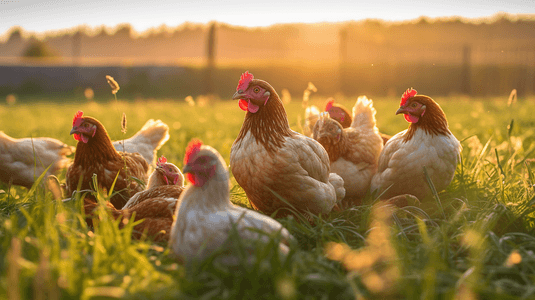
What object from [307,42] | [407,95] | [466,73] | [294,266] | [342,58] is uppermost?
[307,42]

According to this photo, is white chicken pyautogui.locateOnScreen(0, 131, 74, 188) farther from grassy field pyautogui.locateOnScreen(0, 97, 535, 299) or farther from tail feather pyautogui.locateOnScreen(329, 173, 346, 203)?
tail feather pyautogui.locateOnScreen(329, 173, 346, 203)

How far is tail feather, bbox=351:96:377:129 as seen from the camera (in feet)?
13.3

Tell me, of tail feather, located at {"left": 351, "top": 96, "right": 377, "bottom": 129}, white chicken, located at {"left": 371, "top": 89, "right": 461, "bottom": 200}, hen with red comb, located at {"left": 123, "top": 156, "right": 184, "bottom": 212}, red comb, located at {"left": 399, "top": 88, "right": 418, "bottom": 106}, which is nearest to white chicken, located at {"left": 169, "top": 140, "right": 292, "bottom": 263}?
hen with red comb, located at {"left": 123, "top": 156, "right": 184, "bottom": 212}

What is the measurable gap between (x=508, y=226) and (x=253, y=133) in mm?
1812

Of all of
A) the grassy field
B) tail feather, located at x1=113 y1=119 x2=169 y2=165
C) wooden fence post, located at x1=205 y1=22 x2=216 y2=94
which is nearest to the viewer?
the grassy field

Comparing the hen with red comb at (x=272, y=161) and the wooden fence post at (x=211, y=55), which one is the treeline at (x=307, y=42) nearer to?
the wooden fence post at (x=211, y=55)

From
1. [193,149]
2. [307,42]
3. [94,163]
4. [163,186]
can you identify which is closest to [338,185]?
[163,186]

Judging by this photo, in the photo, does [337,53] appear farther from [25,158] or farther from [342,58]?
[25,158]

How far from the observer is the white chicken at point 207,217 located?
1.79 meters

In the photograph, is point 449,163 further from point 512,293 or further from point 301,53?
point 301,53

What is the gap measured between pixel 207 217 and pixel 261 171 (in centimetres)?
87

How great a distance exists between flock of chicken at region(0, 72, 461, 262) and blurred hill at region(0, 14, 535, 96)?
2.53 metres

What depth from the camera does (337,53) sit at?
26125 mm

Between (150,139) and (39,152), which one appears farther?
(150,139)
